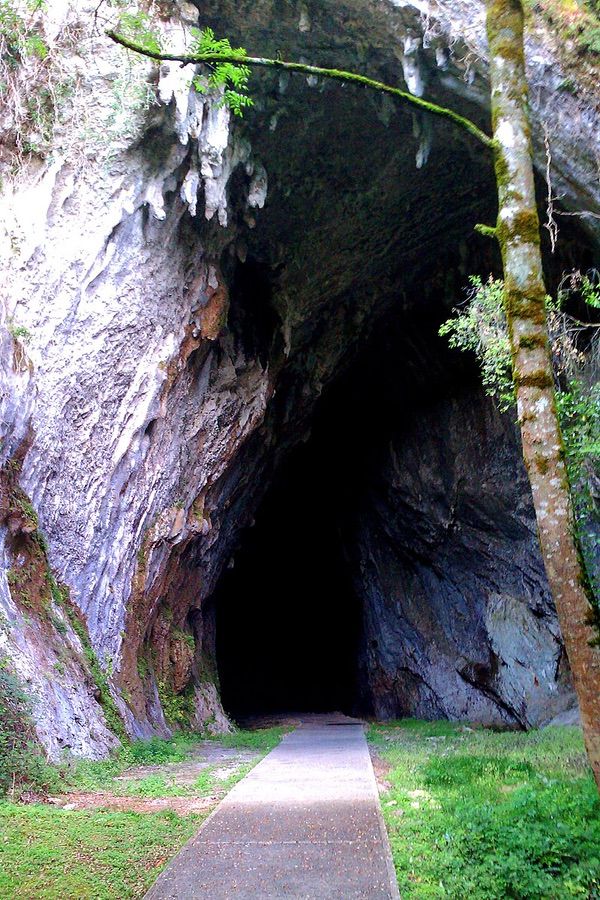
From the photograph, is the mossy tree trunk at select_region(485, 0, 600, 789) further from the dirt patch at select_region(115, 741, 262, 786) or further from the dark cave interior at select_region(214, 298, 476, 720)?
the dark cave interior at select_region(214, 298, 476, 720)

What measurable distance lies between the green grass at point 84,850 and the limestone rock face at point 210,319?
2.16m

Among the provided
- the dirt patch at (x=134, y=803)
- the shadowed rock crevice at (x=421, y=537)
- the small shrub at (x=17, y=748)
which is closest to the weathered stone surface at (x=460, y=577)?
the shadowed rock crevice at (x=421, y=537)

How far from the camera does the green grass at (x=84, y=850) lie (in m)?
3.62

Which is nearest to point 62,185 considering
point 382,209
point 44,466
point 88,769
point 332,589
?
point 44,466

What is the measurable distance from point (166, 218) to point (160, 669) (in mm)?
8617

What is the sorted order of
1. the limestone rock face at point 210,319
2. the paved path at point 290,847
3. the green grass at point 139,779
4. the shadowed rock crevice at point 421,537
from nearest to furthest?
the paved path at point 290,847 → the green grass at point 139,779 → the limestone rock face at point 210,319 → the shadowed rock crevice at point 421,537

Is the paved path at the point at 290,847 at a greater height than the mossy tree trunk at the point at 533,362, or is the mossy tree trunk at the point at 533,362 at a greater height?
the mossy tree trunk at the point at 533,362

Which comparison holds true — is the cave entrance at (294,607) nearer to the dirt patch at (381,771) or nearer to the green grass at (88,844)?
the dirt patch at (381,771)

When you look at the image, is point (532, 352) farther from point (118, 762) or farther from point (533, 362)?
point (118, 762)

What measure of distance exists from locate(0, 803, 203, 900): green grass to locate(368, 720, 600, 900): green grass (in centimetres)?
152

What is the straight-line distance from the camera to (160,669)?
44.5 ft

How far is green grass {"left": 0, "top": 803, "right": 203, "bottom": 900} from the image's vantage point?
3.62 meters

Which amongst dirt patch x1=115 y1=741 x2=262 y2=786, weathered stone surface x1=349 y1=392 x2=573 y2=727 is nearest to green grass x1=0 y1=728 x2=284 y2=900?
dirt patch x1=115 y1=741 x2=262 y2=786

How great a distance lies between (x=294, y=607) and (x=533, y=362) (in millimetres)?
27651
